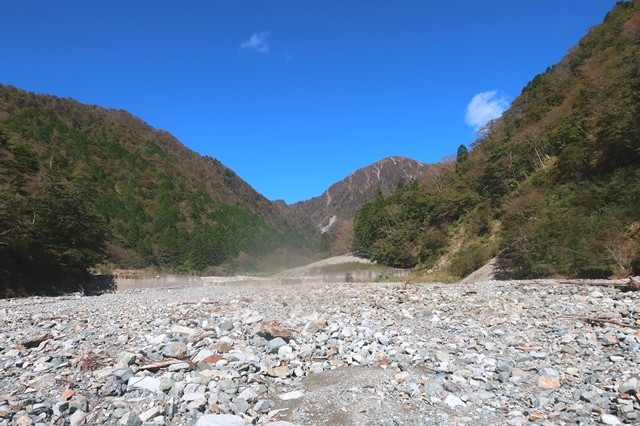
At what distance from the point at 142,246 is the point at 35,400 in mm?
68266

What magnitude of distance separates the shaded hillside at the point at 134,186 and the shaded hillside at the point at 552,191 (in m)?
30.2

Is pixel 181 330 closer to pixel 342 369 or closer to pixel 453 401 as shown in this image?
pixel 342 369

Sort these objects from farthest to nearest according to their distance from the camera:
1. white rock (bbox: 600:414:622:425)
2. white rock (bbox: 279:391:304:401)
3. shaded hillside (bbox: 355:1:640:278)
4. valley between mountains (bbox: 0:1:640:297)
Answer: valley between mountains (bbox: 0:1:640:297)
shaded hillside (bbox: 355:1:640:278)
white rock (bbox: 279:391:304:401)
white rock (bbox: 600:414:622:425)

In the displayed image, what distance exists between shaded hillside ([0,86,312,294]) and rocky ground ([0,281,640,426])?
2527 cm

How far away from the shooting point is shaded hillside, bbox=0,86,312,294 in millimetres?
39422

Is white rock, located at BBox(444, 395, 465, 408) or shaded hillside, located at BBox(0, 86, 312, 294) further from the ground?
shaded hillside, located at BBox(0, 86, 312, 294)

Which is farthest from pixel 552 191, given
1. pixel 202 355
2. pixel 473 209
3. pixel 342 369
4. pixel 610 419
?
pixel 202 355

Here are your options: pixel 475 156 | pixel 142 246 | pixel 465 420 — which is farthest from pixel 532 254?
pixel 142 246

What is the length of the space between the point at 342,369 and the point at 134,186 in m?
99.7

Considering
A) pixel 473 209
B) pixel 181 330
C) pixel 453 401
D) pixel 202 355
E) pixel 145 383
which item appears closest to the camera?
pixel 453 401

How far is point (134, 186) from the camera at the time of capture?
94625 millimetres

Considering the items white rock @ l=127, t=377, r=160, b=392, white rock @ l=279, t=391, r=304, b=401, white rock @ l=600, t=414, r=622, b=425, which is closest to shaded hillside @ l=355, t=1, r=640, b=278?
white rock @ l=600, t=414, r=622, b=425

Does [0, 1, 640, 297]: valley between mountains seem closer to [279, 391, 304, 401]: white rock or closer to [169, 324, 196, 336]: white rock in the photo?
[279, 391, 304, 401]: white rock

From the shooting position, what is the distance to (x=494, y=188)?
113ft
